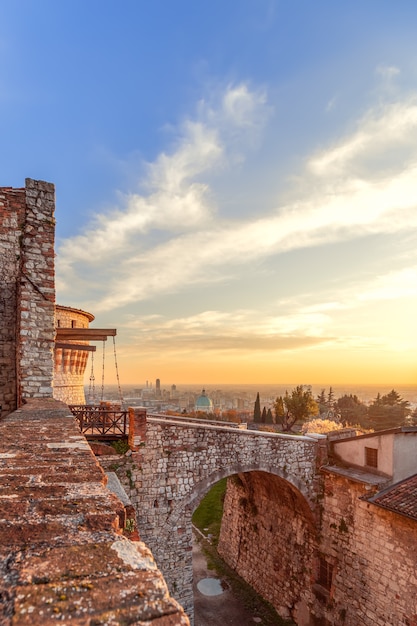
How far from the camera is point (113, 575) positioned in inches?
51.9

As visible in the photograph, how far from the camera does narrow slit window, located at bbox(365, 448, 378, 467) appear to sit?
11619 millimetres

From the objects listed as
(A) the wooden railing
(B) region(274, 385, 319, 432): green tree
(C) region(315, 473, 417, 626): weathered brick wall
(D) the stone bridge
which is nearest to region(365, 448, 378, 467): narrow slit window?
(C) region(315, 473, 417, 626): weathered brick wall

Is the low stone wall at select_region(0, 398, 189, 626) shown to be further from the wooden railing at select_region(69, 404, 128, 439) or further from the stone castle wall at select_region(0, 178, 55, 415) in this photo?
the wooden railing at select_region(69, 404, 128, 439)

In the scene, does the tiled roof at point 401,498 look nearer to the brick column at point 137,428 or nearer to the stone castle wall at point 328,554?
the stone castle wall at point 328,554

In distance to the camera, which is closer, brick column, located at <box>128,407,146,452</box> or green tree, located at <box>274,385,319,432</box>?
brick column, located at <box>128,407,146,452</box>

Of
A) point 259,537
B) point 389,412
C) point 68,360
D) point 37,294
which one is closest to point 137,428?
point 37,294

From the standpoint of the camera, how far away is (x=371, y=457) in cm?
1180

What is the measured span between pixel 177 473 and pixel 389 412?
134 ft

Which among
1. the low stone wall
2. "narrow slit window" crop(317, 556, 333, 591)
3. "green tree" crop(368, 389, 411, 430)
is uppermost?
the low stone wall

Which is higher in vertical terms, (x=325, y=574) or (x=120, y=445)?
(x=120, y=445)

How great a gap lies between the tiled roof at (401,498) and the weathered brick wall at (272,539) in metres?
3.17

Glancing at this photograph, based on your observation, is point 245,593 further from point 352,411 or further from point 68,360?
point 352,411

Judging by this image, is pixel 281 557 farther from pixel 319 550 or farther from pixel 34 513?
pixel 34 513

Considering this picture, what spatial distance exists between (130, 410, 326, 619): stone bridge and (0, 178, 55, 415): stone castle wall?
11.8 ft
